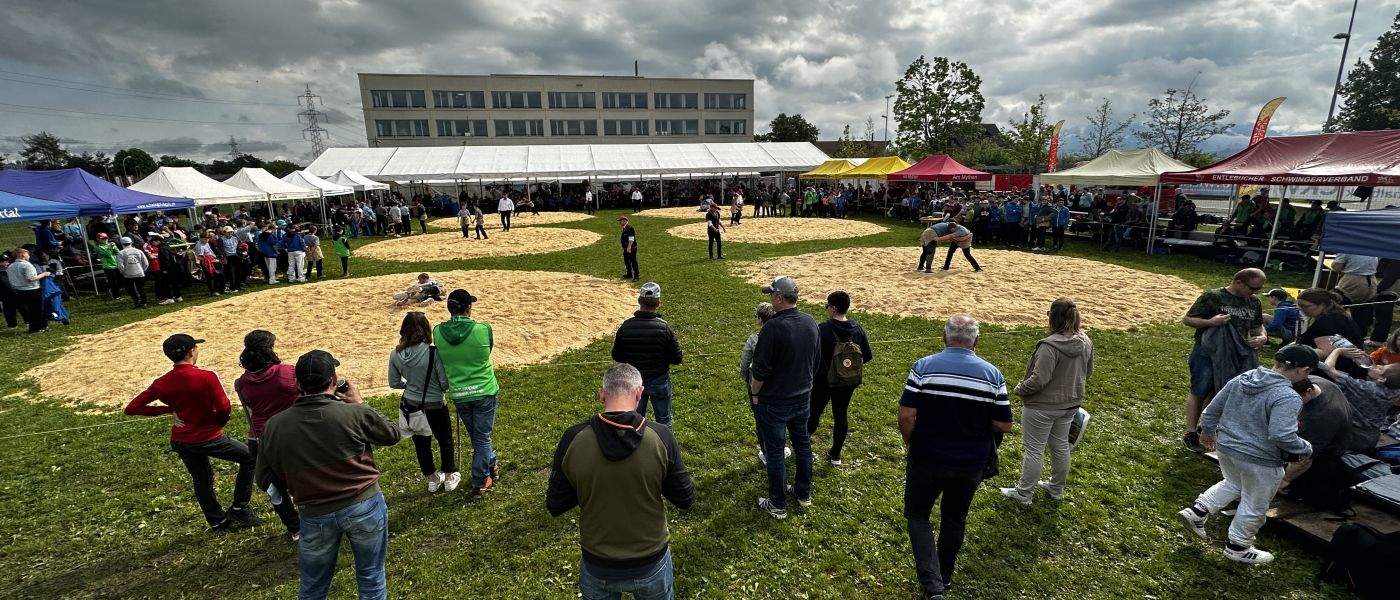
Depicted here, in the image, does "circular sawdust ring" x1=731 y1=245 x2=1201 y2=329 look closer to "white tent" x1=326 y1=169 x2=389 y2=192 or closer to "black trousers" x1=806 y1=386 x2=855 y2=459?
"black trousers" x1=806 y1=386 x2=855 y2=459

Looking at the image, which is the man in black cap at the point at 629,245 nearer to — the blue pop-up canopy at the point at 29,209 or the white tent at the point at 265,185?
the blue pop-up canopy at the point at 29,209

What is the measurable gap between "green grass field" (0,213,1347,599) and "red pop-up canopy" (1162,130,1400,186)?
1090 centimetres

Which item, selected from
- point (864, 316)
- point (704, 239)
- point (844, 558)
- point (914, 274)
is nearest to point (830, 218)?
point (704, 239)

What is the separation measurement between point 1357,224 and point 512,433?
1087 cm

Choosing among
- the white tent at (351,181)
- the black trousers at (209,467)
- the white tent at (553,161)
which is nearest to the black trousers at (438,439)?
the black trousers at (209,467)

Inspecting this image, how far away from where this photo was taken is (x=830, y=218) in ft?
100

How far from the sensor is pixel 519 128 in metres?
66.9

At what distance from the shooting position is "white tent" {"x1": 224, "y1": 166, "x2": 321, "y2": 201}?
74.6ft

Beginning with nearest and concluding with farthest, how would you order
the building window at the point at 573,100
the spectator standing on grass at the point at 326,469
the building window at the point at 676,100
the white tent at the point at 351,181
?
the spectator standing on grass at the point at 326,469 → the white tent at the point at 351,181 → the building window at the point at 573,100 → the building window at the point at 676,100

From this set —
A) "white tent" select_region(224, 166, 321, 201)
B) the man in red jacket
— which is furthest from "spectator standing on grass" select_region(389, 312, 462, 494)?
"white tent" select_region(224, 166, 321, 201)

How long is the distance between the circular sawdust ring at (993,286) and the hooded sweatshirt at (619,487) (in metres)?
9.56

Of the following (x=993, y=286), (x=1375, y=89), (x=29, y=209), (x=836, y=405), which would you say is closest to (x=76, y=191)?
(x=29, y=209)

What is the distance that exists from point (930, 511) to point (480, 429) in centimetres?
379

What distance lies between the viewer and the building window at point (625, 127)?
6962cm
